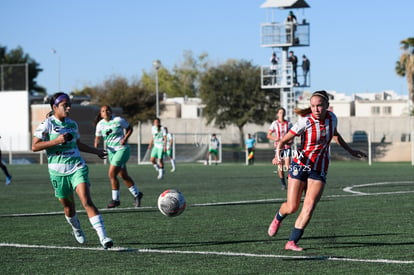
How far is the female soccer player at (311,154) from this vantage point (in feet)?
34.4

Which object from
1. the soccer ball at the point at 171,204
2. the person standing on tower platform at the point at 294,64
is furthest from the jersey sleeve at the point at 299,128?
the person standing on tower platform at the point at 294,64

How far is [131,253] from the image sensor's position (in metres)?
10.5

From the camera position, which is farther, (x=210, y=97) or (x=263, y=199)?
(x=210, y=97)

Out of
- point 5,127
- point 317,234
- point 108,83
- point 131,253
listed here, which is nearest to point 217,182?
point 317,234

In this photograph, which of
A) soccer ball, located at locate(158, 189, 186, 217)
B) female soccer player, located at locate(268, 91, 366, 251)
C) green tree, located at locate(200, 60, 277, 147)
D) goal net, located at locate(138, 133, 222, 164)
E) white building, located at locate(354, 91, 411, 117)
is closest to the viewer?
female soccer player, located at locate(268, 91, 366, 251)

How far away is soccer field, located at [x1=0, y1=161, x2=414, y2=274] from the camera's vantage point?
940 cm

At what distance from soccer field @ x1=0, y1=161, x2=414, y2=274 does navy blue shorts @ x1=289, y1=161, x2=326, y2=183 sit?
87 cm

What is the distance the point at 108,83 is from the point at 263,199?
79284 millimetres

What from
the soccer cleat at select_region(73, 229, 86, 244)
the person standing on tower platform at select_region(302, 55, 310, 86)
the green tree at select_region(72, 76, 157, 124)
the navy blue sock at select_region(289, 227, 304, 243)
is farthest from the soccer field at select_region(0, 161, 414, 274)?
the green tree at select_region(72, 76, 157, 124)

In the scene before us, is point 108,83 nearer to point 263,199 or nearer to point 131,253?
point 263,199

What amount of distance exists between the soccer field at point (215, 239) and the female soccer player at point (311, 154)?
0.44 m

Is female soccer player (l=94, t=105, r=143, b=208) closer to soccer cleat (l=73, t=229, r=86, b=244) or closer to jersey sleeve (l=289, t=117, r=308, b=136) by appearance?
soccer cleat (l=73, t=229, r=86, b=244)

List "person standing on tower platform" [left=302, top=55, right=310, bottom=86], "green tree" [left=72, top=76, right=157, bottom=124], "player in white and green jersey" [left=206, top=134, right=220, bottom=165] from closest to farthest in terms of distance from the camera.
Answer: "player in white and green jersey" [left=206, top=134, right=220, bottom=165] → "person standing on tower platform" [left=302, top=55, right=310, bottom=86] → "green tree" [left=72, top=76, right=157, bottom=124]

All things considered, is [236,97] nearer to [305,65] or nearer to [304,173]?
[305,65]
